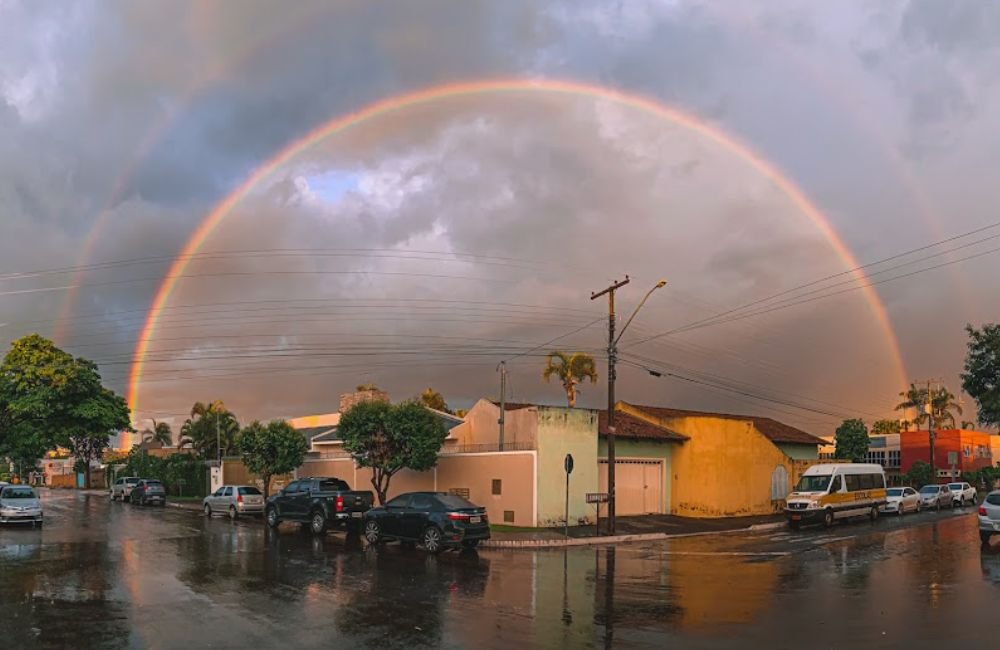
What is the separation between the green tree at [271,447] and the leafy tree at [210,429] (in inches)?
1335

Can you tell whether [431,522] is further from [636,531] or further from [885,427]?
[885,427]

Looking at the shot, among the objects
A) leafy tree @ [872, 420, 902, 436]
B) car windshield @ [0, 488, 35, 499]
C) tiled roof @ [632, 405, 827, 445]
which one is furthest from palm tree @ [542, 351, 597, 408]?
leafy tree @ [872, 420, 902, 436]

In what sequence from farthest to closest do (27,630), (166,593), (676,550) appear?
(676,550) → (166,593) → (27,630)

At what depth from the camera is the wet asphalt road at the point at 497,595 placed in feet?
34.8

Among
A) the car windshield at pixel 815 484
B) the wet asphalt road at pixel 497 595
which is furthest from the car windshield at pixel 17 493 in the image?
the car windshield at pixel 815 484

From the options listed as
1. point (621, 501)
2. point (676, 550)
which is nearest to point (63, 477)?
point (621, 501)

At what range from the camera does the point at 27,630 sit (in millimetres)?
11000

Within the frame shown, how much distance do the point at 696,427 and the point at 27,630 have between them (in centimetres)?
2993

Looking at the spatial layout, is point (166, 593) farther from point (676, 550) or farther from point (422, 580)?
point (676, 550)

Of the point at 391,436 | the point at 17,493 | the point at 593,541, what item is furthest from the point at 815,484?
the point at 17,493

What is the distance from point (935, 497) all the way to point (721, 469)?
16.8 metres

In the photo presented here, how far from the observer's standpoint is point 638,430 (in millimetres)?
35594

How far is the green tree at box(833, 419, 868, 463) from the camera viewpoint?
62.9 metres

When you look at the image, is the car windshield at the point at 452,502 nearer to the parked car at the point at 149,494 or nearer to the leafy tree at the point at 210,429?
the parked car at the point at 149,494
